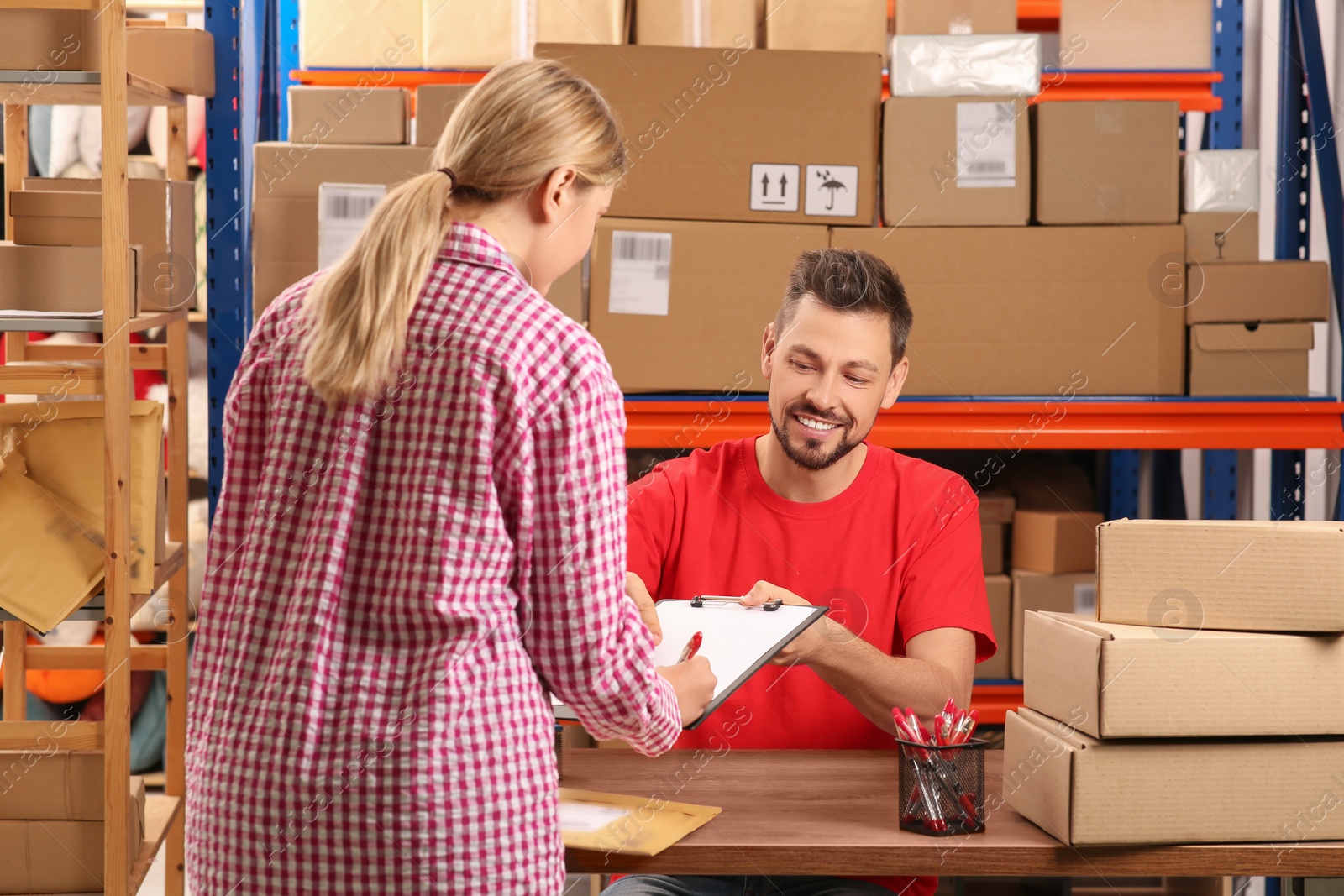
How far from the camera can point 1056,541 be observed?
2719 millimetres

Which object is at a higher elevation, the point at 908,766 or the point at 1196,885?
the point at 908,766

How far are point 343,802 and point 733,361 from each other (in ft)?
5.38

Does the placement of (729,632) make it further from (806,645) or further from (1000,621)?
(1000,621)

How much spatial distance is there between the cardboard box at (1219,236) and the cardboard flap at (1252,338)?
0.49ft

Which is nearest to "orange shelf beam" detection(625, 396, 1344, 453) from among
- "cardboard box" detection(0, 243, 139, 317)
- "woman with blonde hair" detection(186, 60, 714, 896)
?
"cardboard box" detection(0, 243, 139, 317)

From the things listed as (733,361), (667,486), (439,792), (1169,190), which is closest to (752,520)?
(667,486)

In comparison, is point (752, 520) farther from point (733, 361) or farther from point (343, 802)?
point (343, 802)

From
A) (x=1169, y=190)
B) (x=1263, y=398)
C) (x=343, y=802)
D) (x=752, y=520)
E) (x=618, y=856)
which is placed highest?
(x=1169, y=190)

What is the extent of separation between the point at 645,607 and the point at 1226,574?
672 mm

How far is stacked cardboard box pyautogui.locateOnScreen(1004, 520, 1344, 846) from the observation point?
1.21 m

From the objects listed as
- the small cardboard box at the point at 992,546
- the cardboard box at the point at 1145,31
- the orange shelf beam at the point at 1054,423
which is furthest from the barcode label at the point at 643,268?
the cardboard box at the point at 1145,31

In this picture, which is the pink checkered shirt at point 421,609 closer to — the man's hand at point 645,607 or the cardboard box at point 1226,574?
the man's hand at point 645,607

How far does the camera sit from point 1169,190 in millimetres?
2512

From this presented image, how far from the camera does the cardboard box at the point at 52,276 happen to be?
2020 millimetres
